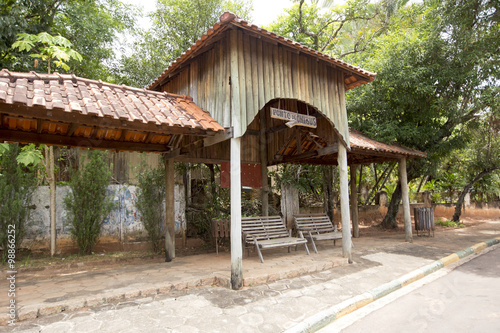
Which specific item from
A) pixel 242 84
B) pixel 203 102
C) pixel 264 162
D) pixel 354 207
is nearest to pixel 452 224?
pixel 354 207

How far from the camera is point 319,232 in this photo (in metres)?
8.70

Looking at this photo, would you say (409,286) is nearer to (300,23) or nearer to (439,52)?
(439,52)

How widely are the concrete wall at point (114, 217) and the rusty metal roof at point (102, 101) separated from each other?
3.93m

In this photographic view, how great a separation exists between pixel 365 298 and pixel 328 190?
7978mm

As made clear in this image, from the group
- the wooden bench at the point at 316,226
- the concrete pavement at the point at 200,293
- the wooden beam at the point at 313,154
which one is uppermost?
the wooden beam at the point at 313,154

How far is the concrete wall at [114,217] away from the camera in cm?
754

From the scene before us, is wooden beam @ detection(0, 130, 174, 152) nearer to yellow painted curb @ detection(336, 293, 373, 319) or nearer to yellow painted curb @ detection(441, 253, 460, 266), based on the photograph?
yellow painted curb @ detection(336, 293, 373, 319)

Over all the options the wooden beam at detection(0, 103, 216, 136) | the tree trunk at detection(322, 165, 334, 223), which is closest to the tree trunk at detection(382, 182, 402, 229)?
the tree trunk at detection(322, 165, 334, 223)

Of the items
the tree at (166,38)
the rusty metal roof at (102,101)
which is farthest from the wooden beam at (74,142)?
the tree at (166,38)

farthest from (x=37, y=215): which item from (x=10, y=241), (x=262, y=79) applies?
(x=262, y=79)

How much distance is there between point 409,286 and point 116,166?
36.7ft

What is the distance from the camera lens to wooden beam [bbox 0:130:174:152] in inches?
202

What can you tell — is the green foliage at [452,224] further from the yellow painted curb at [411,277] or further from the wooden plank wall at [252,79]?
the wooden plank wall at [252,79]

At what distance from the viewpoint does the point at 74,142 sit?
5898 mm
